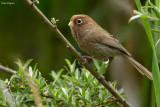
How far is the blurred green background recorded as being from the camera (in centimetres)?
473

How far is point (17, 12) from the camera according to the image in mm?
5223

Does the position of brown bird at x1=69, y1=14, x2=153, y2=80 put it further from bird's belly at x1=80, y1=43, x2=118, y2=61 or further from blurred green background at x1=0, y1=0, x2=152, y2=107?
Answer: blurred green background at x1=0, y1=0, x2=152, y2=107

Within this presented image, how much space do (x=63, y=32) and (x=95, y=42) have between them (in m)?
1.23

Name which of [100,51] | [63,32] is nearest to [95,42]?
[100,51]

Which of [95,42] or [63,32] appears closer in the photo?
[95,42]

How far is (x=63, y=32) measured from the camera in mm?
5000

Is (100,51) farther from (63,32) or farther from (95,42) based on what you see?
(63,32)

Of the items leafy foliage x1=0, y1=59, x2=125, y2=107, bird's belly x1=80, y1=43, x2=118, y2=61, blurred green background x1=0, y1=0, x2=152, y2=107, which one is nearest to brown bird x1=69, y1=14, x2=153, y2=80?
bird's belly x1=80, y1=43, x2=118, y2=61

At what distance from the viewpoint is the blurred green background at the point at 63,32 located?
473 cm

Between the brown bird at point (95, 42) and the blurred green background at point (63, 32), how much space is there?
644 millimetres

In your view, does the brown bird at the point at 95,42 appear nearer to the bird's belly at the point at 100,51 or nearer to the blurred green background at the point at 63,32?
the bird's belly at the point at 100,51

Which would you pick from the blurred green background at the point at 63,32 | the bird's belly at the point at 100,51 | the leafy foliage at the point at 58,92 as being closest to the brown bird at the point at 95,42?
the bird's belly at the point at 100,51

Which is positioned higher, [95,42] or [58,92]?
[95,42]

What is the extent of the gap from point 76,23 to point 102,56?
0.48 metres
